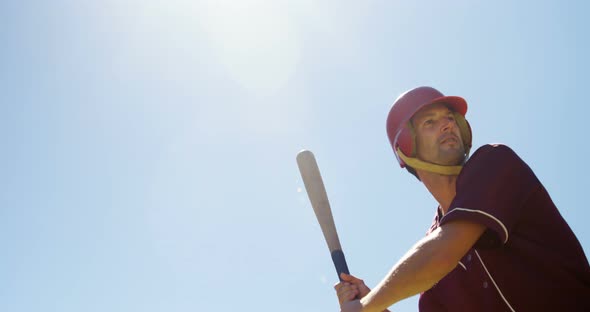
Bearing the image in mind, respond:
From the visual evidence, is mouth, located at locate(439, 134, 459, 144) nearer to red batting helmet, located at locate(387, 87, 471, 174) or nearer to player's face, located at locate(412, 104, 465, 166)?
player's face, located at locate(412, 104, 465, 166)

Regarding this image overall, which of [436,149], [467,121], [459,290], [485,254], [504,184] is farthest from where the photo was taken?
[467,121]

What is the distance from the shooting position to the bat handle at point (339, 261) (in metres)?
5.16

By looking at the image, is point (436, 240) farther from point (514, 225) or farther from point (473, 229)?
point (514, 225)

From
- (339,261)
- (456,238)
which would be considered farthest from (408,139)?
(456,238)

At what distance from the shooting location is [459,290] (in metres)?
4.18

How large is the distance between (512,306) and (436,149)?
61.4 inches

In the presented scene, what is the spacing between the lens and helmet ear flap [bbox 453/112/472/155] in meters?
4.77

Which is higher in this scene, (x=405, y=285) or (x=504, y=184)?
(x=504, y=184)

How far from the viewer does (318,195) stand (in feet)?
18.7

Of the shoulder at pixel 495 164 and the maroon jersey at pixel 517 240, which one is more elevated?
the shoulder at pixel 495 164

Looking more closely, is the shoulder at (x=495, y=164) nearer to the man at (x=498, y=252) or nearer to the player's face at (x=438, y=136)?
the man at (x=498, y=252)

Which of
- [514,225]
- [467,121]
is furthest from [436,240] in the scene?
[467,121]

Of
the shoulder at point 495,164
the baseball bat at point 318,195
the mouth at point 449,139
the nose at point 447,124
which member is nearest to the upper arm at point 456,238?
the shoulder at point 495,164

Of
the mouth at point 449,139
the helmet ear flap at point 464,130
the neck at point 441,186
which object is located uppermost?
the helmet ear flap at point 464,130
